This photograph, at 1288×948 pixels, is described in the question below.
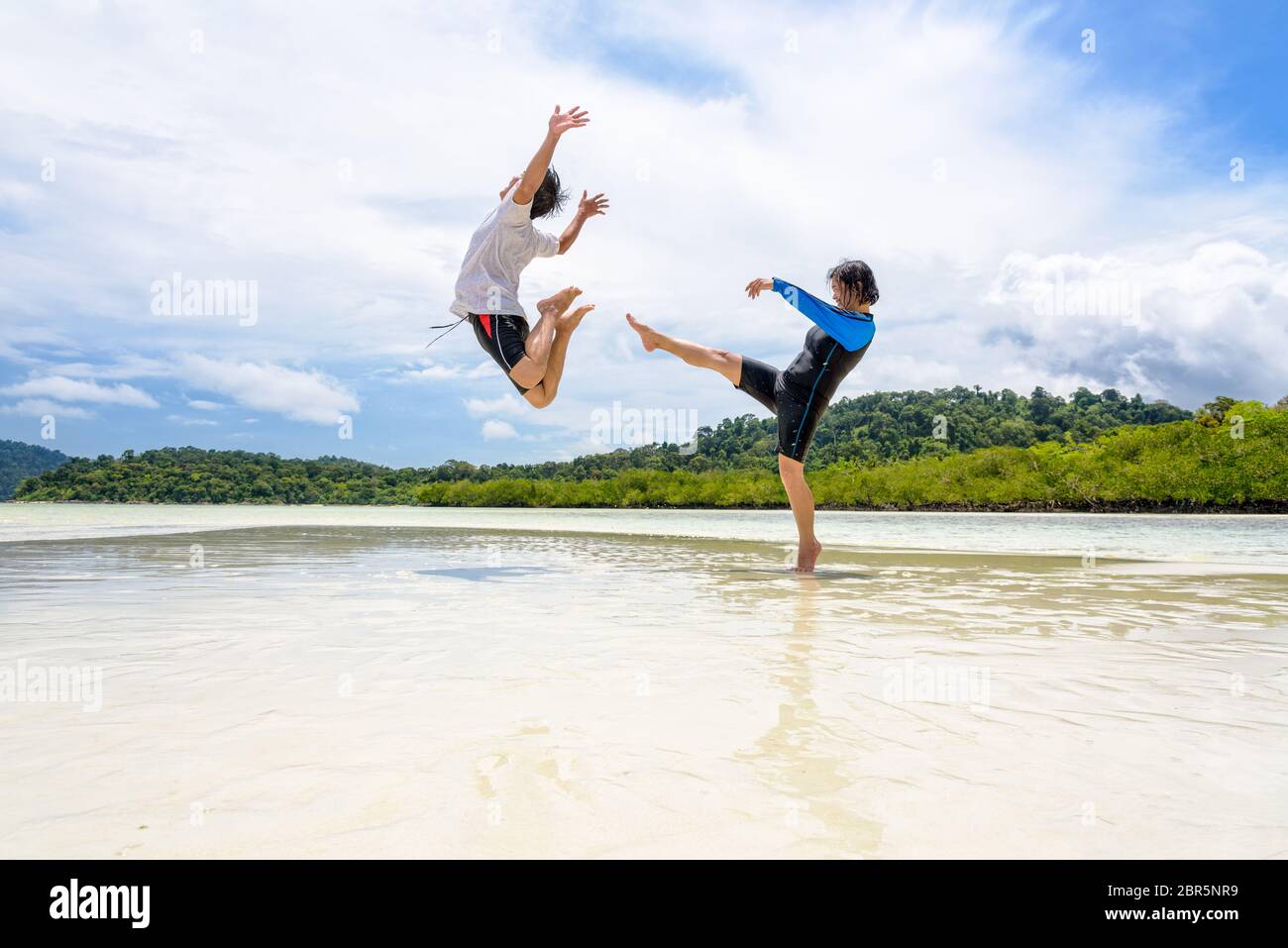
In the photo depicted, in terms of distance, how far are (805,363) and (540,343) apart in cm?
229

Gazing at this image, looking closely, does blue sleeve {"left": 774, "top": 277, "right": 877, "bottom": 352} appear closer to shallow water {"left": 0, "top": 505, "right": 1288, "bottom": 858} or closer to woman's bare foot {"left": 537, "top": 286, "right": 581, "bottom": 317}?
woman's bare foot {"left": 537, "top": 286, "right": 581, "bottom": 317}

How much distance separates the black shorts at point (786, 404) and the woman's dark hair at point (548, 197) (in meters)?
2.08

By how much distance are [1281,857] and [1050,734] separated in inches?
30.5

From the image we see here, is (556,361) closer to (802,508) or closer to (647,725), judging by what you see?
(802,508)

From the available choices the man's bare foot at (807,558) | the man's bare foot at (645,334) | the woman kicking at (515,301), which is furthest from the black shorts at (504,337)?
the man's bare foot at (807,558)

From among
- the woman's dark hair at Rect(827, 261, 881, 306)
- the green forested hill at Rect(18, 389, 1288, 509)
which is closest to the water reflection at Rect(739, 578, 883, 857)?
the woman's dark hair at Rect(827, 261, 881, 306)

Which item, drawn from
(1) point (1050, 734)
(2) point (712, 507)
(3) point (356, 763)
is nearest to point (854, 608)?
(1) point (1050, 734)

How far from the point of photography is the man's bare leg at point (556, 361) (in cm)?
648

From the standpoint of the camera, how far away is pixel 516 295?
21.6ft

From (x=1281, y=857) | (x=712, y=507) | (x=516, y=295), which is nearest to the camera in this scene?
(x=1281, y=857)

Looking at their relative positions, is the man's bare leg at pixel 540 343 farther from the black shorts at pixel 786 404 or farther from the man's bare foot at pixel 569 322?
the black shorts at pixel 786 404

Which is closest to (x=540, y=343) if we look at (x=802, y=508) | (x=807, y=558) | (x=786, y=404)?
(x=786, y=404)
